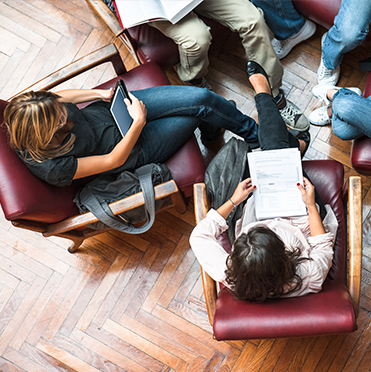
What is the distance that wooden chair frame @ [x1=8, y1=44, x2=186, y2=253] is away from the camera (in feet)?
4.94

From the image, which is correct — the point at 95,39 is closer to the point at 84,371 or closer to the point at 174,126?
the point at 174,126

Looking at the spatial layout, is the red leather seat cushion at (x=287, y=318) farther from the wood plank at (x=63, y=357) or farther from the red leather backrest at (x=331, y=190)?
the wood plank at (x=63, y=357)

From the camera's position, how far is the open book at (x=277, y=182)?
1504 mm

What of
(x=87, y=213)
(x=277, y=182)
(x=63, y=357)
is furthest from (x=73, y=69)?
(x=63, y=357)

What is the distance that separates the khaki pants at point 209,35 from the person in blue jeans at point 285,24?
129mm

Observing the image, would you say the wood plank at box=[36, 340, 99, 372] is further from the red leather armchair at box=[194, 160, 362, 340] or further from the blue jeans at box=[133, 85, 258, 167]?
the blue jeans at box=[133, 85, 258, 167]

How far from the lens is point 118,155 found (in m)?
1.53

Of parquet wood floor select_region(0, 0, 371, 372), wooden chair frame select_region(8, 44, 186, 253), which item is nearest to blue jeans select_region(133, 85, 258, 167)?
wooden chair frame select_region(8, 44, 186, 253)

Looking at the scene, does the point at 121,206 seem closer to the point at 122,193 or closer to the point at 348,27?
the point at 122,193

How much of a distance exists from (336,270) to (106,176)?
1.12m

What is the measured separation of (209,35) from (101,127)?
0.80 metres

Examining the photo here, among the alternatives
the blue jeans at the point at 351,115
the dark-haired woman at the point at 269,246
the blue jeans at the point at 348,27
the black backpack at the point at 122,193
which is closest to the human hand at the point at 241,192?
the dark-haired woman at the point at 269,246

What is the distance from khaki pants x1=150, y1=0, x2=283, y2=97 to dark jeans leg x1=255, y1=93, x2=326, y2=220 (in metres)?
0.35

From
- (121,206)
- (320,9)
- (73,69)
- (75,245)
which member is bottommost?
(75,245)
